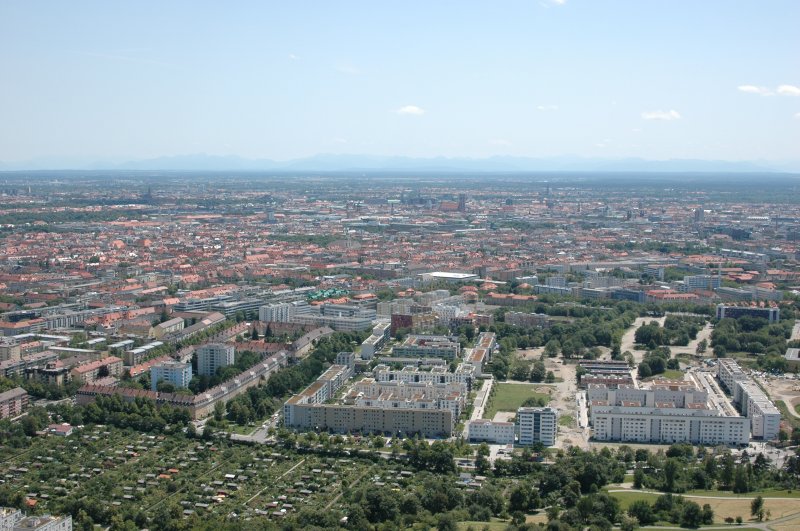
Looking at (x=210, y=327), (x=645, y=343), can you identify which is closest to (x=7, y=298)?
(x=210, y=327)

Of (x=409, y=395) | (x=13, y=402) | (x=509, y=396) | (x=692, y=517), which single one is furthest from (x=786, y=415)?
(x=13, y=402)

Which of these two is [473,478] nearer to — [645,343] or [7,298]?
[645,343]

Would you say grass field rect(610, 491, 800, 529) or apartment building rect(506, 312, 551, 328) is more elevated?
apartment building rect(506, 312, 551, 328)

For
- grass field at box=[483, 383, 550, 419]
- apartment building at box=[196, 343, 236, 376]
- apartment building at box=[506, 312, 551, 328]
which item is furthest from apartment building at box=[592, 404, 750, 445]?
apartment building at box=[506, 312, 551, 328]

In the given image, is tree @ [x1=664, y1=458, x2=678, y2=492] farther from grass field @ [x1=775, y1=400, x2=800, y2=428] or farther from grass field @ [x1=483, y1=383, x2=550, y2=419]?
grass field @ [x1=483, y1=383, x2=550, y2=419]

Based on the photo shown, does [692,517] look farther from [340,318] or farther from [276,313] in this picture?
[276,313]
